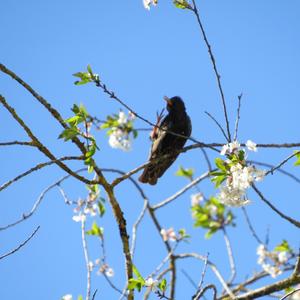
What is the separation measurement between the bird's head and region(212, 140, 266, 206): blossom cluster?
3423 mm

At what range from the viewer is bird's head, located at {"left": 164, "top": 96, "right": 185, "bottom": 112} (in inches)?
255

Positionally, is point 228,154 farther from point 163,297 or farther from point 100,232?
point 100,232

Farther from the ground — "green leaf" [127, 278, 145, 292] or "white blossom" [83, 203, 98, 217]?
"white blossom" [83, 203, 98, 217]

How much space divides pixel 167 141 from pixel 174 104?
774 mm

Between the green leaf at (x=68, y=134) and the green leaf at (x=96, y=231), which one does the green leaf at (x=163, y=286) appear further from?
the green leaf at (x=96, y=231)

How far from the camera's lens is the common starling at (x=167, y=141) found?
5895 millimetres

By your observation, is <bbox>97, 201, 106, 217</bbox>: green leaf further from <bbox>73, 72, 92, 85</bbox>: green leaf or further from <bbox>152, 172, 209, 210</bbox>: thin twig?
<bbox>73, 72, 92, 85</bbox>: green leaf

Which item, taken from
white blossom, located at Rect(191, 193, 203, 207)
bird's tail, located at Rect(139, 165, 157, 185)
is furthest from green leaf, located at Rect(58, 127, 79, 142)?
white blossom, located at Rect(191, 193, 203, 207)

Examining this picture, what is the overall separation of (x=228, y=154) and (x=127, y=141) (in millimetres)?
1452

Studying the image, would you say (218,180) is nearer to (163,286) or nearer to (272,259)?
(163,286)

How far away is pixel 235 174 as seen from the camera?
2.94 m

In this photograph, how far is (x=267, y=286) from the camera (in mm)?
2820

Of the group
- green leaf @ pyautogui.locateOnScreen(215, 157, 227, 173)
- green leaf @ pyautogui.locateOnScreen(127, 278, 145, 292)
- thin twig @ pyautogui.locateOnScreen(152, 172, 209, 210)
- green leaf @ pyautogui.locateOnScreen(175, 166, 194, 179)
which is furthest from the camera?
green leaf @ pyautogui.locateOnScreen(175, 166, 194, 179)

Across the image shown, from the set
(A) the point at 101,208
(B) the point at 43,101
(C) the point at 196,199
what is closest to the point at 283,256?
(C) the point at 196,199
